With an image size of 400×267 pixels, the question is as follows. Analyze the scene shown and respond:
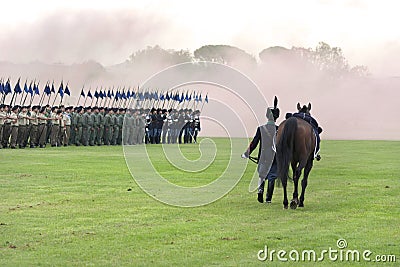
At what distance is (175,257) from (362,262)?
7.29 ft

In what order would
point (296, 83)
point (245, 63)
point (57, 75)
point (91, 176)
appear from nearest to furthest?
point (91, 176) → point (57, 75) → point (296, 83) → point (245, 63)

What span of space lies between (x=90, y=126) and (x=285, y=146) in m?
24.8

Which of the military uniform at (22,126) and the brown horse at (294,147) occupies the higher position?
the military uniform at (22,126)

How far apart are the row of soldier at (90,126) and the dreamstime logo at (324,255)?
23.9 metres

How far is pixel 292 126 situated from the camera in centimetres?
1473

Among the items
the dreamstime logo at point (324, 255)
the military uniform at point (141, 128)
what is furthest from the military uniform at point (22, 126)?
the dreamstime logo at point (324, 255)

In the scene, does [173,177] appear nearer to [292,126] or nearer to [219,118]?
[292,126]

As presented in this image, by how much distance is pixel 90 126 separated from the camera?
38.7 meters

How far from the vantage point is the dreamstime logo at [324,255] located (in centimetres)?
994

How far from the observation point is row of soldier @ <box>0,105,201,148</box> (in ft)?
111

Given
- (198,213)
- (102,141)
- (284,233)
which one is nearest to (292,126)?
(198,213)

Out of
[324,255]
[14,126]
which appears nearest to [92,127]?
[14,126]

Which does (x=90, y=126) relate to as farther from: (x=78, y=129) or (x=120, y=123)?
(x=120, y=123)

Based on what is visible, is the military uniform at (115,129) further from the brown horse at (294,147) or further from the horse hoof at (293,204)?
the horse hoof at (293,204)
